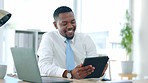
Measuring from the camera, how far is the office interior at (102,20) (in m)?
3.89

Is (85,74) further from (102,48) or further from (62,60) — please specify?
(102,48)

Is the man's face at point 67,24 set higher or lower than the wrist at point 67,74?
higher

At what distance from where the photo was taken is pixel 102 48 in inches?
189

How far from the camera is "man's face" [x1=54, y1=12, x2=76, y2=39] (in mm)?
2322

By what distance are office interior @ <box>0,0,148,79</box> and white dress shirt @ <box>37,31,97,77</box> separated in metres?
1.55

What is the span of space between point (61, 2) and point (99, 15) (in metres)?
0.81

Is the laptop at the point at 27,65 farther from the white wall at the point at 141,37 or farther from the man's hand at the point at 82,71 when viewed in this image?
the white wall at the point at 141,37

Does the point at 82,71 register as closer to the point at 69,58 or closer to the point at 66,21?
the point at 69,58

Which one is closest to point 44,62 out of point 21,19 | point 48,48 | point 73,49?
point 48,48

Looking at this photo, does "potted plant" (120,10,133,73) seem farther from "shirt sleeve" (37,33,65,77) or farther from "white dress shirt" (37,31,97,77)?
"shirt sleeve" (37,33,65,77)

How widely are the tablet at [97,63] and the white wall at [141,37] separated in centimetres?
304

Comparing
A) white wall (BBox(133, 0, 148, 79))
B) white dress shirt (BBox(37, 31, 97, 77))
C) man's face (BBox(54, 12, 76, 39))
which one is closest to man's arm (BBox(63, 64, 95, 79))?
white dress shirt (BBox(37, 31, 97, 77))

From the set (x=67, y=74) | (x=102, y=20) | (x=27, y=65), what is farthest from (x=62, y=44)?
(x=102, y=20)

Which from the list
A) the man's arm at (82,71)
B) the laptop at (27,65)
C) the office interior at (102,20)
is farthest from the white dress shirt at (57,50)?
the office interior at (102,20)
